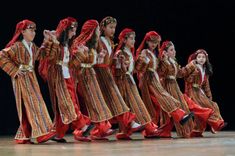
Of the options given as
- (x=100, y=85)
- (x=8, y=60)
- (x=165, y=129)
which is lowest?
(x=165, y=129)

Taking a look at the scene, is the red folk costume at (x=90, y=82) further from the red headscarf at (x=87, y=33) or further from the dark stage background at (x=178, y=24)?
the dark stage background at (x=178, y=24)

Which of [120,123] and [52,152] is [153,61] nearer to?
[120,123]

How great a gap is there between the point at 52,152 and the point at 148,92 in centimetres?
231

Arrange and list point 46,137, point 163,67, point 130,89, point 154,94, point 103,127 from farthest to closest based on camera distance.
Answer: point 163,67, point 154,94, point 130,89, point 103,127, point 46,137

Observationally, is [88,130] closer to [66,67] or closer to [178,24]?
[66,67]

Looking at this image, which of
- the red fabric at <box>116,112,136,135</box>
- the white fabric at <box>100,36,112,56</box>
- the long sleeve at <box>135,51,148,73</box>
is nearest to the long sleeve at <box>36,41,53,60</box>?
the white fabric at <box>100,36,112,56</box>

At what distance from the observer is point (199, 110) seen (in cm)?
689

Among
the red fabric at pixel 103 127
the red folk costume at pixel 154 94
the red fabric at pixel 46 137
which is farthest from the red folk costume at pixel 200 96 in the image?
the red fabric at pixel 46 137

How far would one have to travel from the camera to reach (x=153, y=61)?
6.73 metres

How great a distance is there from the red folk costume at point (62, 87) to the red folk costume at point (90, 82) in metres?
0.14

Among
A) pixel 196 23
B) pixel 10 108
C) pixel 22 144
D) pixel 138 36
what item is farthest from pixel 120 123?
pixel 196 23

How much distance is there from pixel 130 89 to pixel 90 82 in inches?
21.3

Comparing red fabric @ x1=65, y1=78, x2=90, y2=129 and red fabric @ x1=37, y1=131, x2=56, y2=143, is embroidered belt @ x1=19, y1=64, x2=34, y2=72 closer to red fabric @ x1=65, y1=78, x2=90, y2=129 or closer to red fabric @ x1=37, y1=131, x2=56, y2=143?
red fabric @ x1=65, y1=78, x2=90, y2=129

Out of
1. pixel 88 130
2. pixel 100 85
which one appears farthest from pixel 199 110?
pixel 88 130
